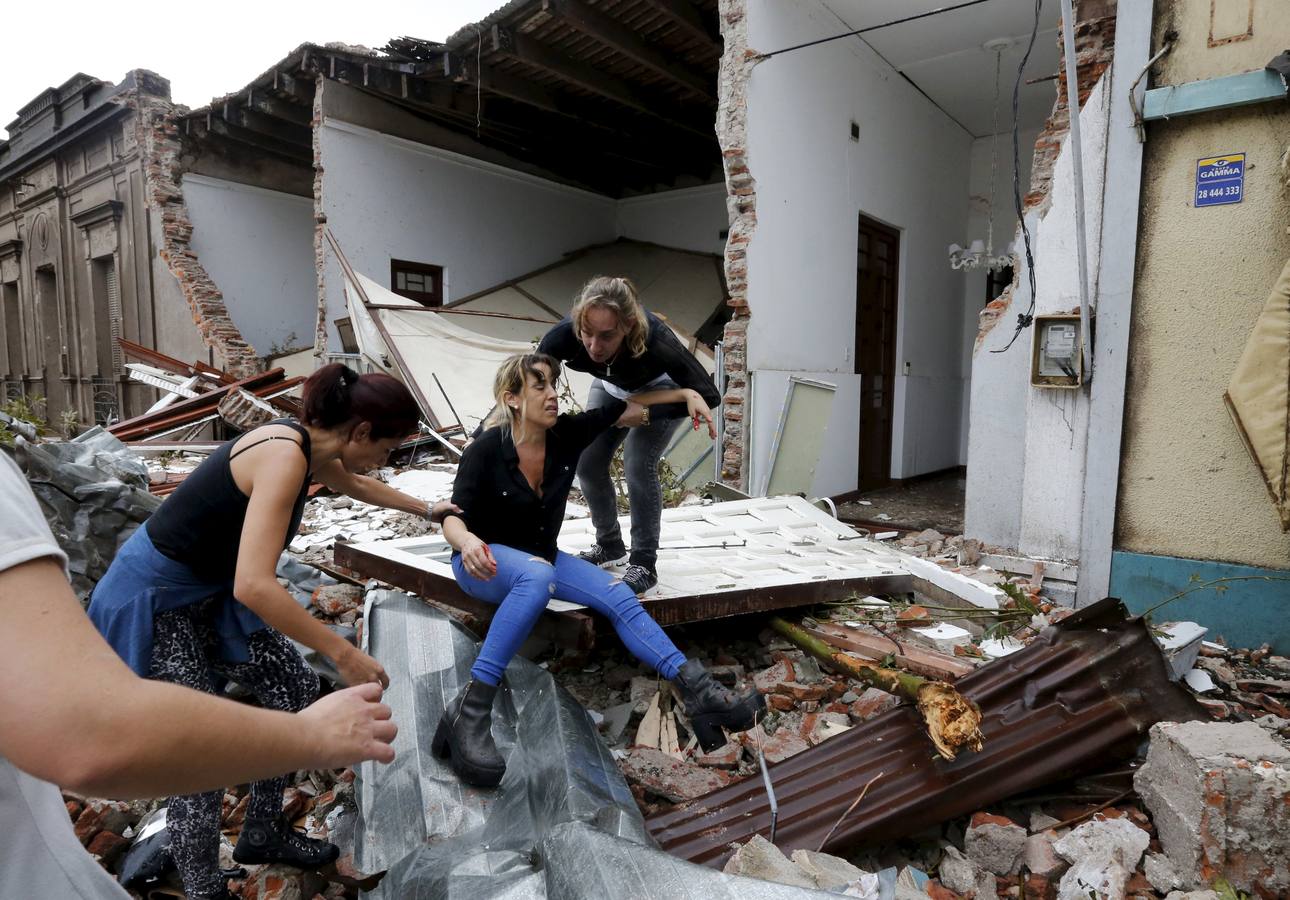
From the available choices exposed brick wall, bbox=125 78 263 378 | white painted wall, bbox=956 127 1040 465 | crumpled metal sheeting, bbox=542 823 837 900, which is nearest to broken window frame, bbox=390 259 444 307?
exposed brick wall, bbox=125 78 263 378

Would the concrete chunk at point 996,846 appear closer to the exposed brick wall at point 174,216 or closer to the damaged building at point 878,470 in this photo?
the damaged building at point 878,470

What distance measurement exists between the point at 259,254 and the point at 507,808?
39.2 ft

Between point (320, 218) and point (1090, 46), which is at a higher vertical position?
point (320, 218)

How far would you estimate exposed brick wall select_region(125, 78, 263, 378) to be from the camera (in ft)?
34.8

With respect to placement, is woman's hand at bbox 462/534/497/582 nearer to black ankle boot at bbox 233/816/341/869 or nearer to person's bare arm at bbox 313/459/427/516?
person's bare arm at bbox 313/459/427/516

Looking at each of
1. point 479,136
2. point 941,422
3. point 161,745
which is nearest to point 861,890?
point 161,745

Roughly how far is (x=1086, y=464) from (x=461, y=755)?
355 centimetres

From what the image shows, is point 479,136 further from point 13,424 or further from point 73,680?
point 73,680

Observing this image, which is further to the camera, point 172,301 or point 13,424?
point 172,301

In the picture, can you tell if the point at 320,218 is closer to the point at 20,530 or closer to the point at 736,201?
the point at 736,201

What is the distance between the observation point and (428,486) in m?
6.50

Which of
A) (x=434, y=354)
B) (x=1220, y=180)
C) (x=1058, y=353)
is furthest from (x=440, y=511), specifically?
(x=434, y=354)

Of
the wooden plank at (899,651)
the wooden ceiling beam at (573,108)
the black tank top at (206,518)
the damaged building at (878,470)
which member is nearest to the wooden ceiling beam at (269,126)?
the damaged building at (878,470)

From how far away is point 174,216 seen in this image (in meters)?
10.9
